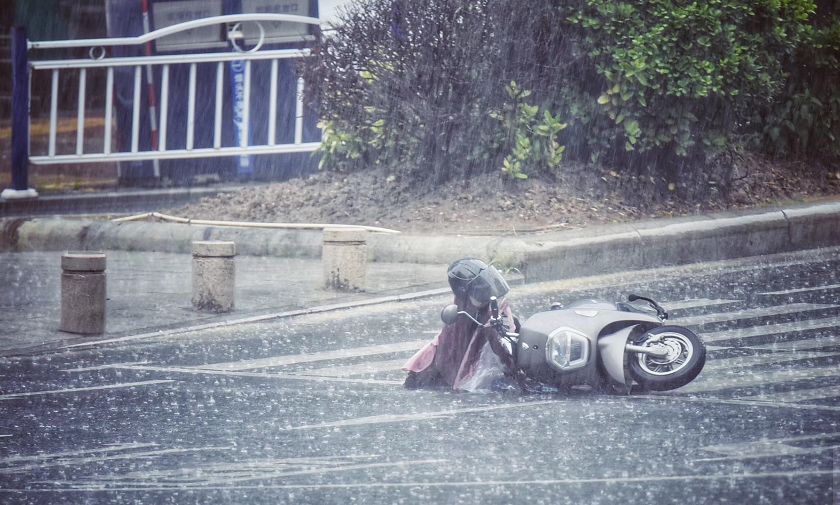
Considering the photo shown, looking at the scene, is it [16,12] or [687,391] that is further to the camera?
[16,12]

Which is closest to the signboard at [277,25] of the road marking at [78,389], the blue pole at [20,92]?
the blue pole at [20,92]

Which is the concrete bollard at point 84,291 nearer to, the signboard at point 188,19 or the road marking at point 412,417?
the road marking at point 412,417

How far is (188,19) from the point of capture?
1728cm

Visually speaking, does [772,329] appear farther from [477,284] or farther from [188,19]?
[188,19]

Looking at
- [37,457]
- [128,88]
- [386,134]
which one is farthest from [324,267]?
[128,88]

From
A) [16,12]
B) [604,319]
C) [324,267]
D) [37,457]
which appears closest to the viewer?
[37,457]


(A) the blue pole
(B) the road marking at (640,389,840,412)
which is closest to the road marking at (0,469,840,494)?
(B) the road marking at (640,389,840,412)

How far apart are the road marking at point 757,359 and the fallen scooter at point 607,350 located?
82cm

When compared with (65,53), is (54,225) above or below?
below

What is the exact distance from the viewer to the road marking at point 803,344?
27.0ft

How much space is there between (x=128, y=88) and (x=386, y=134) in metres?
4.64

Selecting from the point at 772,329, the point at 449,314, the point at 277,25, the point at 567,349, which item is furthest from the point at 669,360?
the point at 277,25

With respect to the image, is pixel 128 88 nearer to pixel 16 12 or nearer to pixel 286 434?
pixel 16 12

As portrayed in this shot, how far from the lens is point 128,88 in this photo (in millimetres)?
16844
